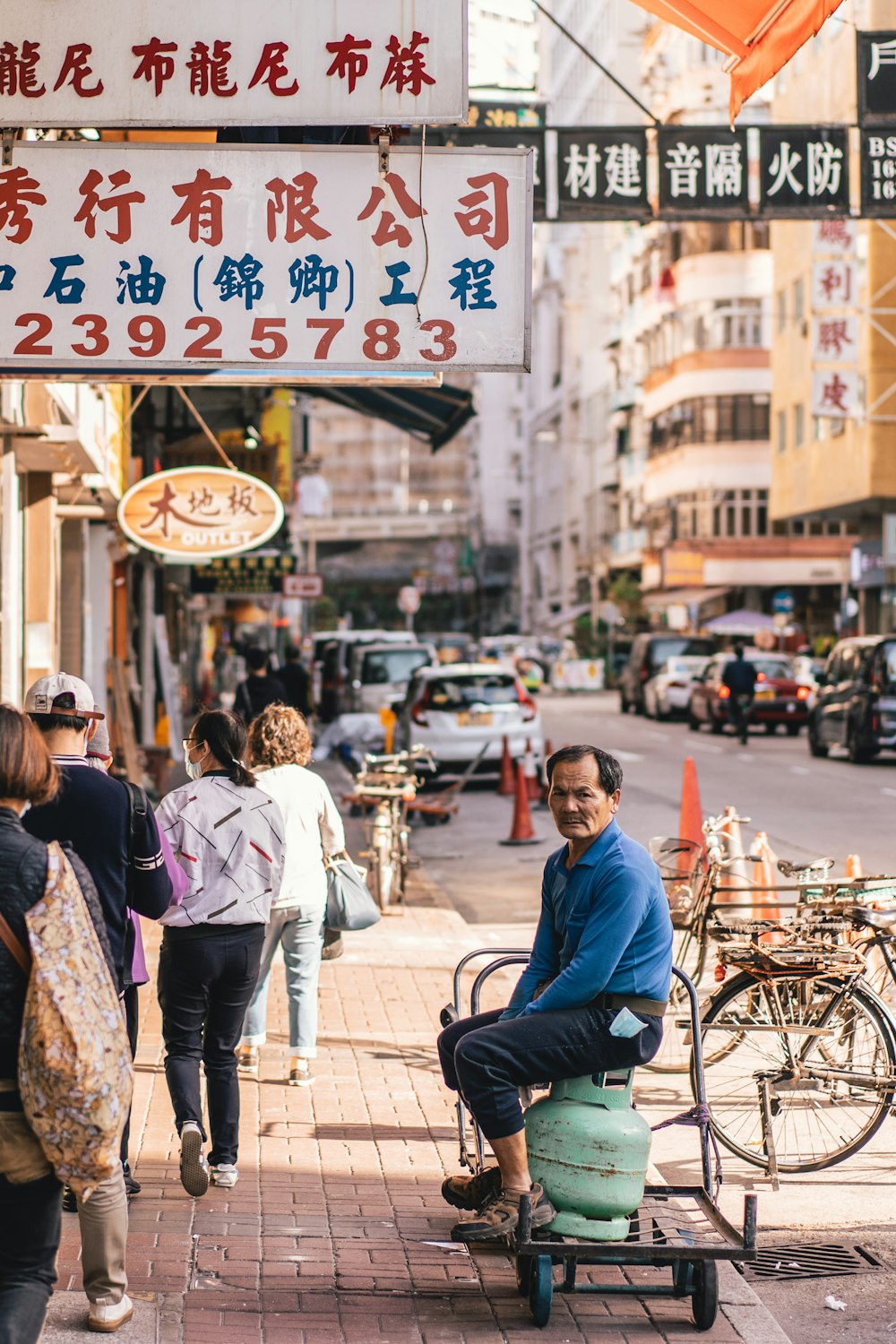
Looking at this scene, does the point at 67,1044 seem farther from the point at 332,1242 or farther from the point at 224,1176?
the point at 224,1176

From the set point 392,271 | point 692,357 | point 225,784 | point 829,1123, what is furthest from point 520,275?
point 692,357

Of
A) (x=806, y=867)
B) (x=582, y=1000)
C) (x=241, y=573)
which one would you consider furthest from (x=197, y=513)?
(x=241, y=573)

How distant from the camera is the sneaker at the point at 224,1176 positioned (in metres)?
5.96

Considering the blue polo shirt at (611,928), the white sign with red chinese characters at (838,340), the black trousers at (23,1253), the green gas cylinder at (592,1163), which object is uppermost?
the white sign with red chinese characters at (838,340)

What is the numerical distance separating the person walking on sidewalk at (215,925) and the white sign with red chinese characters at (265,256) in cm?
137

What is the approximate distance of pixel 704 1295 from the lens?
190 inches

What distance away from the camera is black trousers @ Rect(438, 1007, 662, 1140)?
489 centimetres

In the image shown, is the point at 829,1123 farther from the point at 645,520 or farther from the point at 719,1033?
the point at 645,520

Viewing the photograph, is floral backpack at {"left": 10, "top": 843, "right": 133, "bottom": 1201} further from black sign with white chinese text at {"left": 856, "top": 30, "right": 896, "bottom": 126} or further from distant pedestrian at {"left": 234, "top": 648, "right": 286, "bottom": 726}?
black sign with white chinese text at {"left": 856, "top": 30, "right": 896, "bottom": 126}

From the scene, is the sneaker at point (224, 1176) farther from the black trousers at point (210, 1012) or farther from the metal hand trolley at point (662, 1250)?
the metal hand trolley at point (662, 1250)

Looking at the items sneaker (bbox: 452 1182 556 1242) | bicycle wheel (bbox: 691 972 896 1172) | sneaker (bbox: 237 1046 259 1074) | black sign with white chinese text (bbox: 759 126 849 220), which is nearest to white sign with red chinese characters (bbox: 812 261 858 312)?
black sign with white chinese text (bbox: 759 126 849 220)

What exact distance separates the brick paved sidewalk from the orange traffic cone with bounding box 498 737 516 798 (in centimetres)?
1357

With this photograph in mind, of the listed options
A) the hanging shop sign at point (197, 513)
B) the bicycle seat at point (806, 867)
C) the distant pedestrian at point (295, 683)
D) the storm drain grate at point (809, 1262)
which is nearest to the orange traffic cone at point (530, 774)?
the distant pedestrian at point (295, 683)

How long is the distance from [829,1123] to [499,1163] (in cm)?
221
